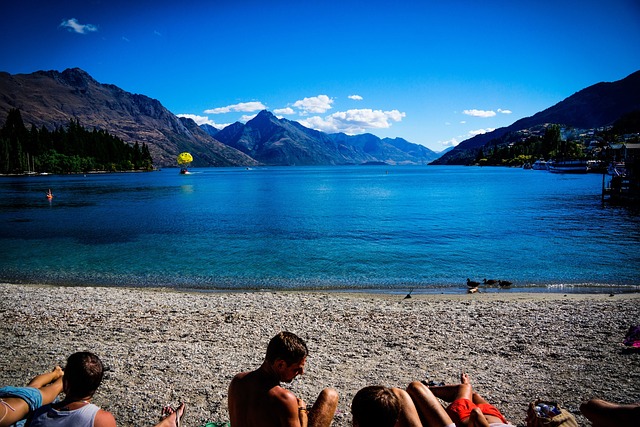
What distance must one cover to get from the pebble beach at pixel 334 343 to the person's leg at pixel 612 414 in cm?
175

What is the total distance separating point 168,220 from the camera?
48594 mm

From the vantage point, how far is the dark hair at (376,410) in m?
3.31

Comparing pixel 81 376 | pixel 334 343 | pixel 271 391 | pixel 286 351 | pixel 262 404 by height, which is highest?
pixel 286 351

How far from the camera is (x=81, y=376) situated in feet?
13.6

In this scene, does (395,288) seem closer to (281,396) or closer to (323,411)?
(323,411)

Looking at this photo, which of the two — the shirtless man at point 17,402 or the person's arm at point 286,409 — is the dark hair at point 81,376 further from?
the person's arm at point 286,409

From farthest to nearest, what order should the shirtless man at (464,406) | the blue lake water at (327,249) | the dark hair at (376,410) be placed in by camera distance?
the blue lake water at (327,249) < the shirtless man at (464,406) < the dark hair at (376,410)

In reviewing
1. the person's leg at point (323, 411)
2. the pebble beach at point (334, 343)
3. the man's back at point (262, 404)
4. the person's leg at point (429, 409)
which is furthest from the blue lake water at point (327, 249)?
the man's back at point (262, 404)

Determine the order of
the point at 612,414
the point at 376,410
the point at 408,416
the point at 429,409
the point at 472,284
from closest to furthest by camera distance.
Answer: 1. the point at 376,410
2. the point at 408,416
3. the point at 612,414
4. the point at 429,409
5. the point at 472,284

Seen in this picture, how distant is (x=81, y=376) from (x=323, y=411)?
A: 10.1ft

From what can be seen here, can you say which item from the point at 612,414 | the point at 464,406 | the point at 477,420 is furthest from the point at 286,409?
the point at 612,414

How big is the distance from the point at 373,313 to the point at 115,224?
3953cm

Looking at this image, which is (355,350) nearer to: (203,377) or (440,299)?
(203,377)

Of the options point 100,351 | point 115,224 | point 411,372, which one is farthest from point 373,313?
point 115,224
